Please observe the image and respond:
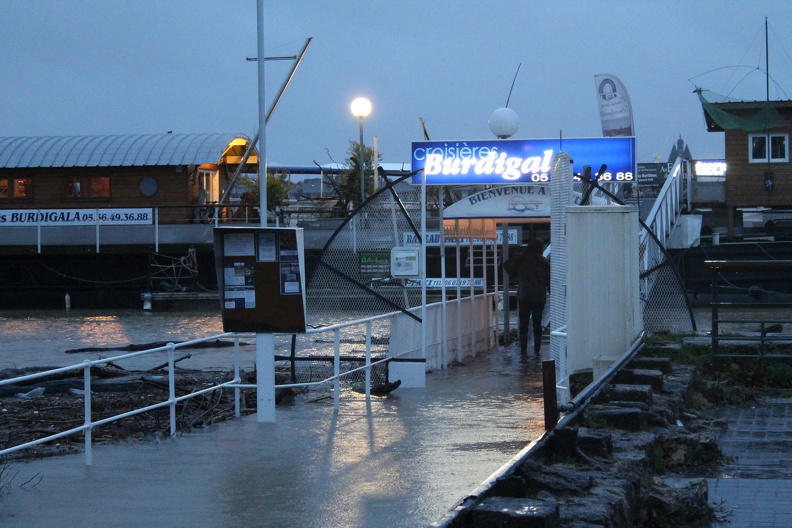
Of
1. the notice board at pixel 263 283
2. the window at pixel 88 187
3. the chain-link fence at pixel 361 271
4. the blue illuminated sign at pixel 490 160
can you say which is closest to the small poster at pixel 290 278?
the notice board at pixel 263 283

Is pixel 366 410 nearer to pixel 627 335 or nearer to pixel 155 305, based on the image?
pixel 627 335

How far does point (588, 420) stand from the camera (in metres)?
7.65

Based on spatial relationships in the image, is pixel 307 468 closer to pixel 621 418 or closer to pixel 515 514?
pixel 621 418

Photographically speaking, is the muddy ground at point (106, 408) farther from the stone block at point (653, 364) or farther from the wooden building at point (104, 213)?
the wooden building at point (104, 213)

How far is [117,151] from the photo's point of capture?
3847 centimetres

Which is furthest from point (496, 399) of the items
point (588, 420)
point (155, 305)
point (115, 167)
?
point (115, 167)

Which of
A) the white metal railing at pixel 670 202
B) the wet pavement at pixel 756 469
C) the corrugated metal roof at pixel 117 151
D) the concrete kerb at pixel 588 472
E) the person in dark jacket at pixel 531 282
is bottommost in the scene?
the wet pavement at pixel 756 469

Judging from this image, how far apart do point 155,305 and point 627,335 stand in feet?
81.9

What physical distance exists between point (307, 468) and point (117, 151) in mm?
33139

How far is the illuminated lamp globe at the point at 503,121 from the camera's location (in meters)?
14.5

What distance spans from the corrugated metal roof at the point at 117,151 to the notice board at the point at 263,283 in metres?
28.9

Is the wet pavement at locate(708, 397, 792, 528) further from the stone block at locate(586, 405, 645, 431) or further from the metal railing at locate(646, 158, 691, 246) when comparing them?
the metal railing at locate(646, 158, 691, 246)

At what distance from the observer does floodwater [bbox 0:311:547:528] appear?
19.8 ft

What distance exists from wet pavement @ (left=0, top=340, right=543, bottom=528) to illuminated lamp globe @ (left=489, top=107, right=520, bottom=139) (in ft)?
16.1
